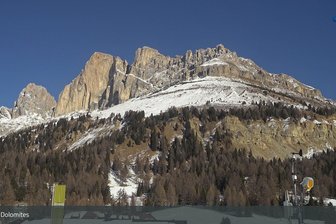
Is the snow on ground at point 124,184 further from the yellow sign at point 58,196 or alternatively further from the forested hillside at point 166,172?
the yellow sign at point 58,196

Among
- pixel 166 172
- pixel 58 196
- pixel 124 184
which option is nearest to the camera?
pixel 58 196

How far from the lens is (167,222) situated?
85.0ft

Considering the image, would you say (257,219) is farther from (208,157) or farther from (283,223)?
(208,157)

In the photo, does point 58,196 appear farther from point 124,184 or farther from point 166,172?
point 166,172

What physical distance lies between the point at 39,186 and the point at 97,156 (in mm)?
48785

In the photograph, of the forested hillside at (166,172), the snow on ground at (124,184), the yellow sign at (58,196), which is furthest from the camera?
the snow on ground at (124,184)

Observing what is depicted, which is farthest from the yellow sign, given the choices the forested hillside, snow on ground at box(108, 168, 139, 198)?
snow on ground at box(108, 168, 139, 198)

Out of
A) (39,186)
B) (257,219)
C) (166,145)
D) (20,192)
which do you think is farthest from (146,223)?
(166,145)

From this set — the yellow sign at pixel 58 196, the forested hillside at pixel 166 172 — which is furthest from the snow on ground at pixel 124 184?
the yellow sign at pixel 58 196

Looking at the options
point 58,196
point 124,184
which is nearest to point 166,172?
point 124,184

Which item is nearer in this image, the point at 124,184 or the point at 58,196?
the point at 58,196

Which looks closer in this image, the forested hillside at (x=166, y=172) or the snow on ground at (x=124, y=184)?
the forested hillside at (x=166, y=172)

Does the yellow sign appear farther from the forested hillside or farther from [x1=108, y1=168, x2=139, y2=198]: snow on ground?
[x1=108, y1=168, x2=139, y2=198]: snow on ground

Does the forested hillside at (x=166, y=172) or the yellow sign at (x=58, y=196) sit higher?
the forested hillside at (x=166, y=172)
